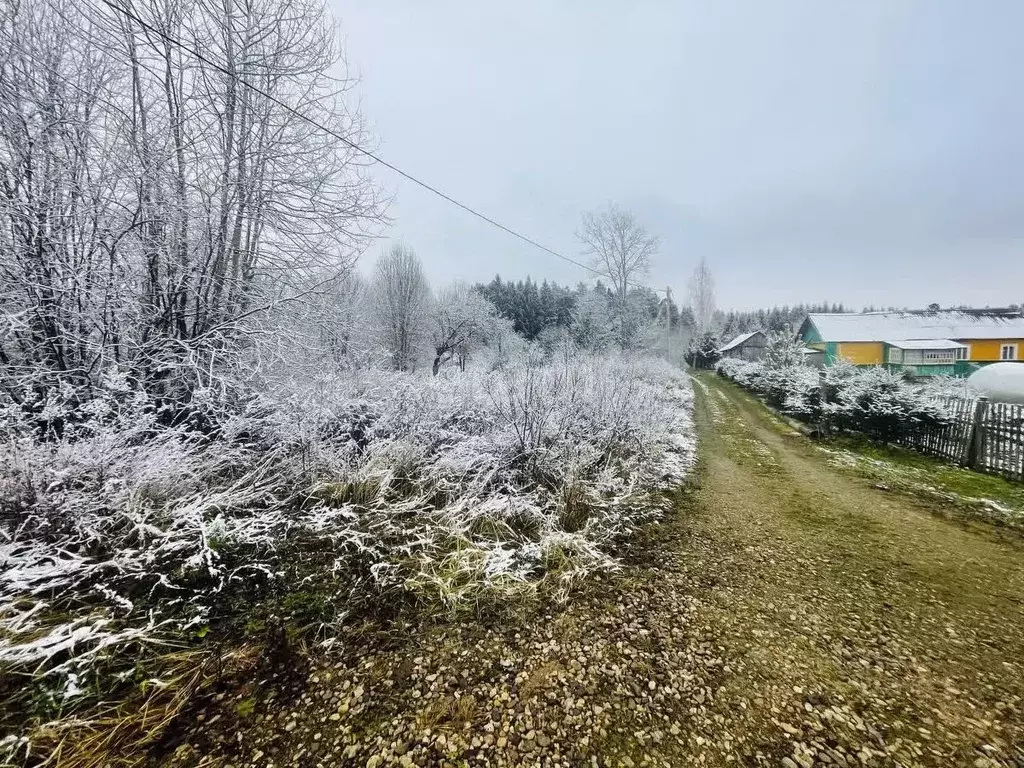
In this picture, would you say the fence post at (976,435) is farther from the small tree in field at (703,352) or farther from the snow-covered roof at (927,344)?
the small tree in field at (703,352)

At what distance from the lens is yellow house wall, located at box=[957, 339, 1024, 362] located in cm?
2495

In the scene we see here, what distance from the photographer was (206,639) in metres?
2.19

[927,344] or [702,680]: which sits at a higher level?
[927,344]

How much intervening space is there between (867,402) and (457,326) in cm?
1791

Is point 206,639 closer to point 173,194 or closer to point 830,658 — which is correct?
point 830,658

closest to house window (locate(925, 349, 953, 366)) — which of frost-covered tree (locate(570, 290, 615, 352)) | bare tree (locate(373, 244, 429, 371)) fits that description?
frost-covered tree (locate(570, 290, 615, 352))

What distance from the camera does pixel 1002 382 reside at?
40.8ft

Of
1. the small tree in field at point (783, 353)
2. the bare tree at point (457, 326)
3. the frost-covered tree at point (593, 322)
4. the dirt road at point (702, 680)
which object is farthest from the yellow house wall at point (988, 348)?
the dirt road at point (702, 680)

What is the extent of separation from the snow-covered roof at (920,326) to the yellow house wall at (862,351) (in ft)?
1.08

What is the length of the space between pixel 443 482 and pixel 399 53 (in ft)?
28.6

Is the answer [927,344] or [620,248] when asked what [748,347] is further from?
[620,248]

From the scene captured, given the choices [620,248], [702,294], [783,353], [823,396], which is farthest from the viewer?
[702,294]

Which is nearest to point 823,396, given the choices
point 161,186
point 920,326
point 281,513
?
point 281,513

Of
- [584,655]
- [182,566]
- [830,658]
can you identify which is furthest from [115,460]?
[830,658]
